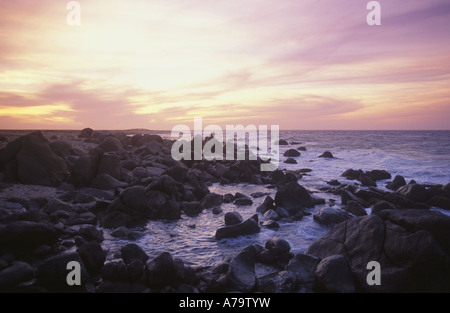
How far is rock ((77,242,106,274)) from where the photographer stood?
7.33 meters

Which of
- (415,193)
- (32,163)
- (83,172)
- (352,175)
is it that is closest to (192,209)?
(83,172)

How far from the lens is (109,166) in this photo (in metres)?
17.1

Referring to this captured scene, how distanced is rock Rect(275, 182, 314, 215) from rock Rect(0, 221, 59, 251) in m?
10.0

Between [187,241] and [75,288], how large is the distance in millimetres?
4062

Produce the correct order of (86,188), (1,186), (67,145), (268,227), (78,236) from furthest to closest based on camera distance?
(67,145) < (86,188) < (1,186) < (268,227) < (78,236)

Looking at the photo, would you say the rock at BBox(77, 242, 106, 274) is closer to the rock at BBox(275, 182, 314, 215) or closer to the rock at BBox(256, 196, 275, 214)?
the rock at BBox(256, 196, 275, 214)

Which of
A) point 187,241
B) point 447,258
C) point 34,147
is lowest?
point 187,241

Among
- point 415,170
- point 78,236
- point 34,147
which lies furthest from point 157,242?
point 415,170

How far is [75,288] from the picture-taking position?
6582 mm

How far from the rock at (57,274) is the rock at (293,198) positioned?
9.83m

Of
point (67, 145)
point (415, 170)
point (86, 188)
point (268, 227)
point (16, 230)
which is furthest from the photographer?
point (415, 170)

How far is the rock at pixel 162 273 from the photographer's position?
6750 millimetres

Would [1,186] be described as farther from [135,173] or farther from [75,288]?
[75,288]

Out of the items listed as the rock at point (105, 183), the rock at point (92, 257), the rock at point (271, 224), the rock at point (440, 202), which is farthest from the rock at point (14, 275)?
the rock at point (440, 202)
